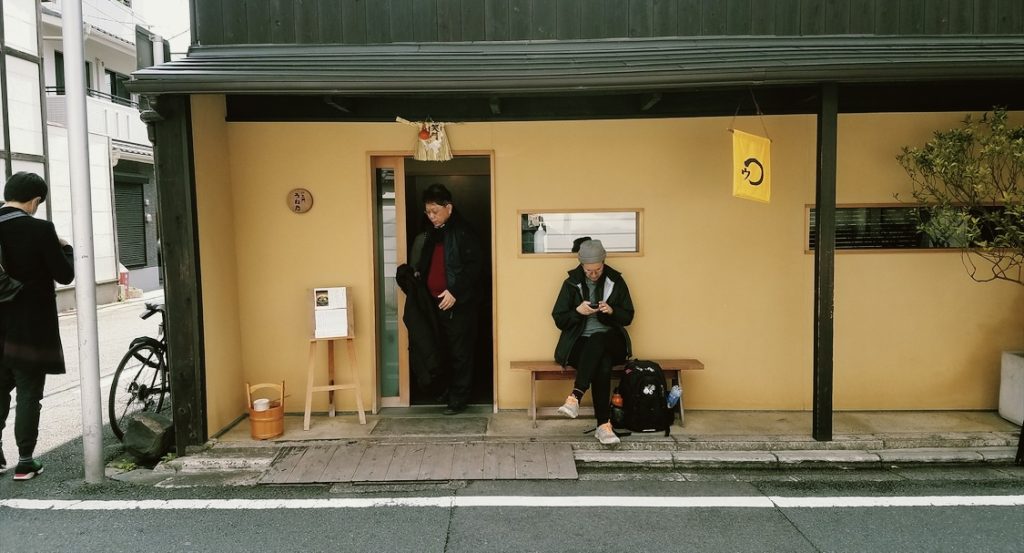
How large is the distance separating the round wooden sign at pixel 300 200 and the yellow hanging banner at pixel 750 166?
4.09m

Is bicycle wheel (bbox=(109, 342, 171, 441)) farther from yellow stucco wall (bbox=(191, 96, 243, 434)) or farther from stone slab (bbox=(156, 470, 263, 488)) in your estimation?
stone slab (bbox=(156, 470, 263, 488))

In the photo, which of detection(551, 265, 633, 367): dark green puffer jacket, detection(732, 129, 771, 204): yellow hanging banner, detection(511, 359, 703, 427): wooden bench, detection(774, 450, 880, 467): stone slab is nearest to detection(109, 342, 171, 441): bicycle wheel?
detection(511, 359, 703, 427): wooden bench

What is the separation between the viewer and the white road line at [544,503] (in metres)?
4.53

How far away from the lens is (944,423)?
5.97 m

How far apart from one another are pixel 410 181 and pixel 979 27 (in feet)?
20.0

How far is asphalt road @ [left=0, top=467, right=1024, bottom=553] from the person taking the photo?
3.99 meters

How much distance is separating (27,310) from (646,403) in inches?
204

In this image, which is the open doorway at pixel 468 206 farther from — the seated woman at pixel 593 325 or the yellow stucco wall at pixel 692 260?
the seated woman at pixel 593 325

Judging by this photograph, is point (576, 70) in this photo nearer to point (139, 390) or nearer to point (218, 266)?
point (218, 266)

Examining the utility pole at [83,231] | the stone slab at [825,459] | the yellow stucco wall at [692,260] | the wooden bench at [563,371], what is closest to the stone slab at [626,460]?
the wooden bench at [563,371]

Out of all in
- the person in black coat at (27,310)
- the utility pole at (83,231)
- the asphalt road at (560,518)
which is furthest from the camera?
the person in black coat at (27,310)

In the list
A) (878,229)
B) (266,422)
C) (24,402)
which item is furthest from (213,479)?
A: (878,229)

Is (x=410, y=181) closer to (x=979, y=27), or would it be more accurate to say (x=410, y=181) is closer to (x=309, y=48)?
(x=309, y=48)

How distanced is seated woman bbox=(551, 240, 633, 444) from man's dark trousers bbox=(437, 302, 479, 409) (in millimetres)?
985
